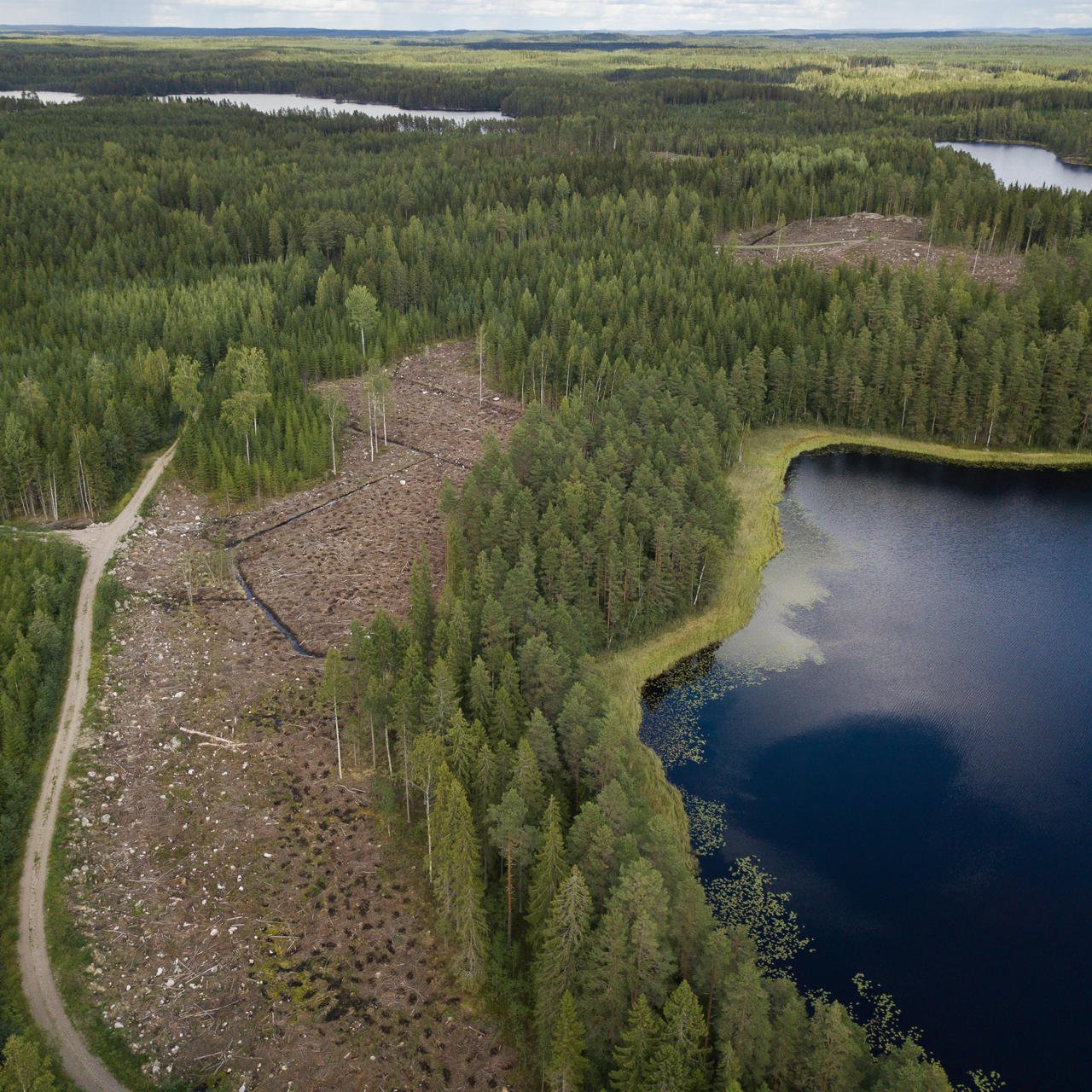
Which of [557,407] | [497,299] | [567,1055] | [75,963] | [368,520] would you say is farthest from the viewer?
[497,299]

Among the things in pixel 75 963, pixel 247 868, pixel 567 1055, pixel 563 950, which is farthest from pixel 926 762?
pixel 75 963

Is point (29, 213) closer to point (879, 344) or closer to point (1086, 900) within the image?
point (879, 344)

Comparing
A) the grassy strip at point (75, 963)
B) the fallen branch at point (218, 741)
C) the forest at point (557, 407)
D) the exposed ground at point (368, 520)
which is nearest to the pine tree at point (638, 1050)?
the forest at point (557, 407)

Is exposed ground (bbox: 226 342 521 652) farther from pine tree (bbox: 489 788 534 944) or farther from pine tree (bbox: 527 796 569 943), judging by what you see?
pine tree (bbox: 527 796 569 943)

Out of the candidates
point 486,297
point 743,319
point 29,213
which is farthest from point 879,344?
point 29,213

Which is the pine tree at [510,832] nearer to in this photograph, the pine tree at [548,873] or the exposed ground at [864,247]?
the pine tree at [548,873]

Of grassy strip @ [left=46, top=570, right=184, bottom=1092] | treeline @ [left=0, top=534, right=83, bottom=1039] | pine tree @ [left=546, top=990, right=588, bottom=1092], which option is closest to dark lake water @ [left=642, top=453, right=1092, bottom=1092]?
pine tree @ [left=546, top=990, right=588, bottom=1092]

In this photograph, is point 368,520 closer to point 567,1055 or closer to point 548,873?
point 548,873
